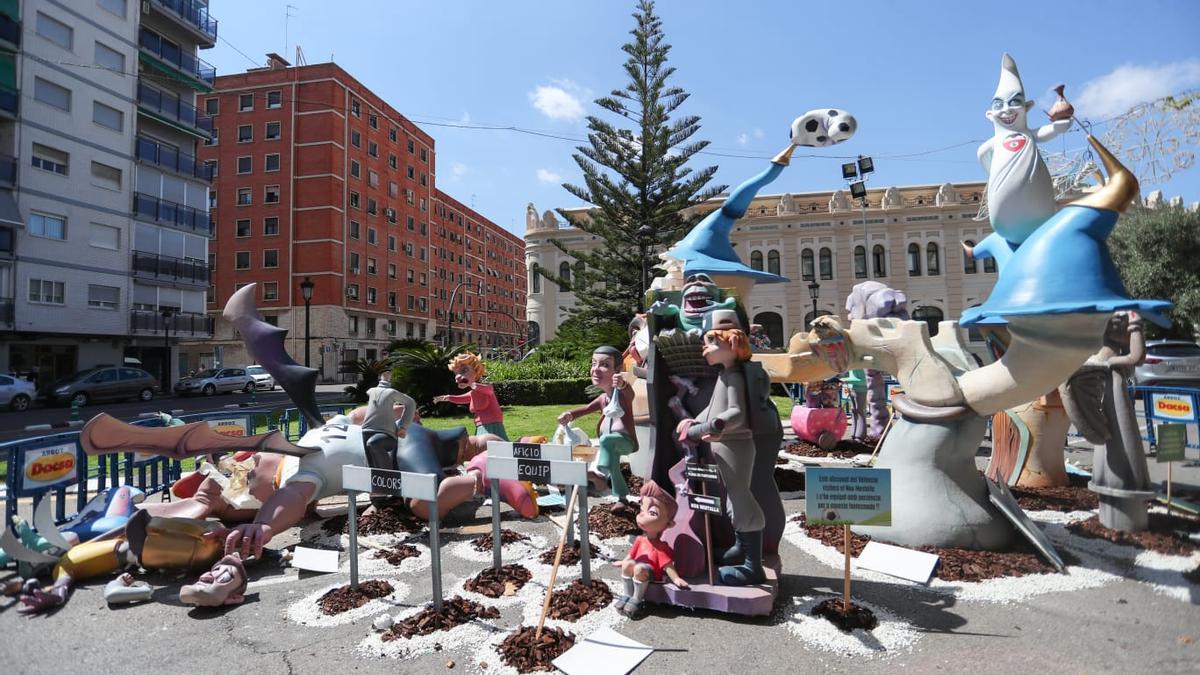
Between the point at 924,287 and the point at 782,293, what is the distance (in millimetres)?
7342

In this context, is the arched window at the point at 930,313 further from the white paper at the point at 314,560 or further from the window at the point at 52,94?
the window at the point at 52,94

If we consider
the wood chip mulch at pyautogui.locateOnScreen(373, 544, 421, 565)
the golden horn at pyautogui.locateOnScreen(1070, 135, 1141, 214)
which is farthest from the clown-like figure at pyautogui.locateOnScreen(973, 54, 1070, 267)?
the wood chip mulch at pyautogui.locateOnScreen(373, 544, 421, 565)

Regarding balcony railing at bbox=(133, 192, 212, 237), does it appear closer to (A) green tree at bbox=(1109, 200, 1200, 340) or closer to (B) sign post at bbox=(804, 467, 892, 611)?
(B) sign post at bbox=(804, 467, 892, 611)

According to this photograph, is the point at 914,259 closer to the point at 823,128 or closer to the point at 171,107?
the point at 823,128

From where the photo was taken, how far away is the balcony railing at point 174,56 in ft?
80.3

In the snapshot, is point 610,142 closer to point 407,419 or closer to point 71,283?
point 407,419

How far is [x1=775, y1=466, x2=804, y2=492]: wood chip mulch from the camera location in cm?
681

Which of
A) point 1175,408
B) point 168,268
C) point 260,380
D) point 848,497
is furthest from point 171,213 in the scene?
point 1175,408

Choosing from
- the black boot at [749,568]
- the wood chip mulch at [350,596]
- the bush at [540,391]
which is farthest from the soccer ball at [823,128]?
the bush at [540,391]

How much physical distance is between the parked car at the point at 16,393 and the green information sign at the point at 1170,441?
2464 cm

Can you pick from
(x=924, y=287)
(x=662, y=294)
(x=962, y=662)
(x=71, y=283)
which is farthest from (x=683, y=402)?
(x=924, y=287)

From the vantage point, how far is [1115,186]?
157 inches

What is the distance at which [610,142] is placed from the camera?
20.3 metres

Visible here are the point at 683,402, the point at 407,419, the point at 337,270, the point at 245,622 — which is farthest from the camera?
the point at 337,270
